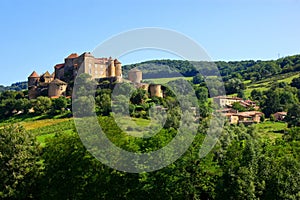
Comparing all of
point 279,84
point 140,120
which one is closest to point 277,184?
point 140,120

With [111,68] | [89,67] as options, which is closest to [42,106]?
[89,67]

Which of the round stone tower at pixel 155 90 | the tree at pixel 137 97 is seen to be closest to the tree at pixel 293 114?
the round stone tower at pixel 155 90

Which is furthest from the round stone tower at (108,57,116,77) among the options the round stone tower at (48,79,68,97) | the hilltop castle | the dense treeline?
the dense treeline

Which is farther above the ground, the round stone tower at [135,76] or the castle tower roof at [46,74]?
the castle tower roof at [46,74]

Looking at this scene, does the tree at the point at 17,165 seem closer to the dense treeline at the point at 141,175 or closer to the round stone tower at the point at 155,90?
the dense treeline at the point at 141,175

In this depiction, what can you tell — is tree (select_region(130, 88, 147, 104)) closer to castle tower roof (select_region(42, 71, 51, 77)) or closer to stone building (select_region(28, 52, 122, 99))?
stone building (select_region(28, 52, 122, 99))

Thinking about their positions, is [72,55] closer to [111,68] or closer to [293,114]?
[111,68]

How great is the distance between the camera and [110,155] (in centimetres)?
3105

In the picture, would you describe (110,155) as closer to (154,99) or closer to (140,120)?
(140,120)

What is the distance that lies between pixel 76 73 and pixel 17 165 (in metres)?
68.1

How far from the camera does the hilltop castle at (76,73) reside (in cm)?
9588

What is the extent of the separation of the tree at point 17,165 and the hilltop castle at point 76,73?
5721cm

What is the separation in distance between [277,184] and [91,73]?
69948 millimetres

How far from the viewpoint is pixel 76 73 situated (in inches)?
3957
